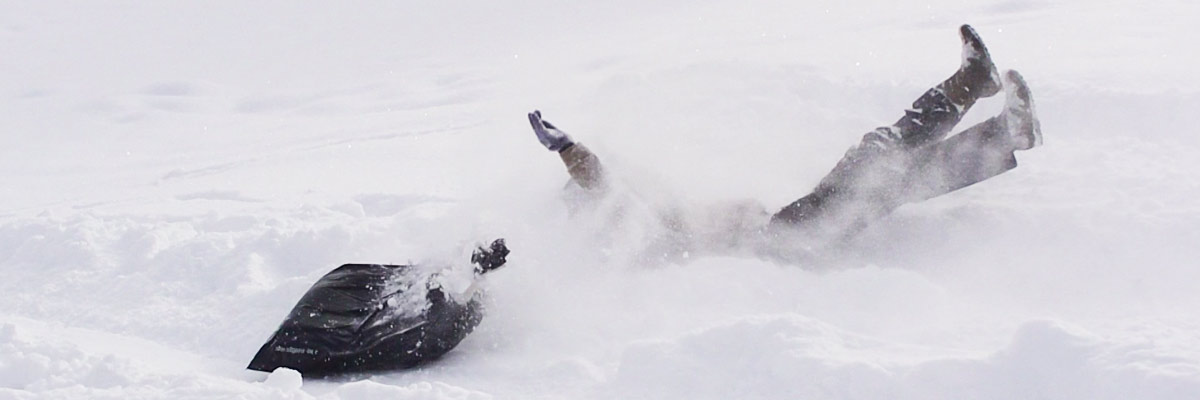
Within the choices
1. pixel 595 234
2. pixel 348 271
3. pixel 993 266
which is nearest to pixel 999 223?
pixel 993 266

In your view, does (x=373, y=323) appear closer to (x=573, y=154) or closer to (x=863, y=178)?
(x=573, y=154)

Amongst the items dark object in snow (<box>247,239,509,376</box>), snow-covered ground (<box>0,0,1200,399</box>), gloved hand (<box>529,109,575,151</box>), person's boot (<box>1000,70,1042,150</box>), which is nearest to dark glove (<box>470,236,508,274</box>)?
dark object in snow (<box>247,239,509,376</box>)

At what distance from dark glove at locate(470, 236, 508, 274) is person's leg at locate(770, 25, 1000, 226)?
111cm

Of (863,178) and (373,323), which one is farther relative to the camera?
(863,178)

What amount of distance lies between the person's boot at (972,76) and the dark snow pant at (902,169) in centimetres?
4

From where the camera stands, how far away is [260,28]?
14805mm

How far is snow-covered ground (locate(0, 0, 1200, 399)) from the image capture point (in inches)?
104

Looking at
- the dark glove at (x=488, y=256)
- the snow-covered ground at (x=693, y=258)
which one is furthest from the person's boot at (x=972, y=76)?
the dark glove at (x=488, y=256)

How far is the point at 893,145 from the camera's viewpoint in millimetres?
3725

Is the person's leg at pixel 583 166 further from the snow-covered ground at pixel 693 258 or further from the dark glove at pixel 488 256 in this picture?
Answer: the dark glove at pixel 488 256

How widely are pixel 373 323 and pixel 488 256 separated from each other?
431 mm

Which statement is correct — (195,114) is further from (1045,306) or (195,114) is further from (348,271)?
(1045,306)

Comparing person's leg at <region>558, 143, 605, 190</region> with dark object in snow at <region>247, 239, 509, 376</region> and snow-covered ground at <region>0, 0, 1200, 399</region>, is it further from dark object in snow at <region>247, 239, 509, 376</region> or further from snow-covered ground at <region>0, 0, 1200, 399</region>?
dark object in snow at <region>247, 239, 509, 376</region>

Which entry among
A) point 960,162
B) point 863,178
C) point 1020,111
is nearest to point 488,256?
point 863,178
